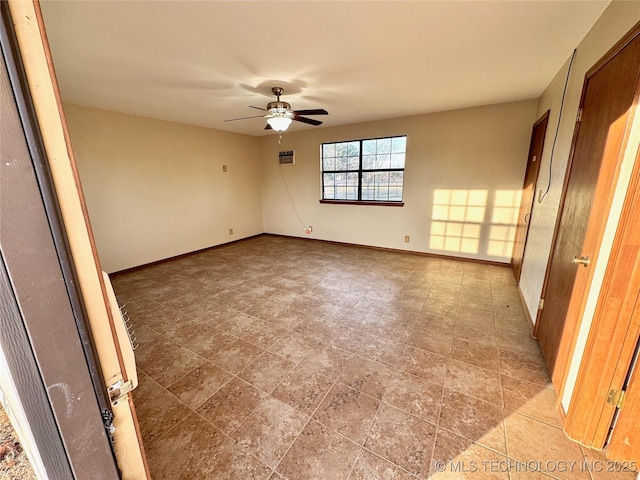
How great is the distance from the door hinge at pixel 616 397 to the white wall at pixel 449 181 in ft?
9.68

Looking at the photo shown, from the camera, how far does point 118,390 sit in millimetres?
585

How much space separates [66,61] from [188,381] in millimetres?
2654

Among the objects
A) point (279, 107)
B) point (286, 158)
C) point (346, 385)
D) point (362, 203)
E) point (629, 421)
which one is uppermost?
point (279, 107)

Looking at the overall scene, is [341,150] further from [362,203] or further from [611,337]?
[611,337]

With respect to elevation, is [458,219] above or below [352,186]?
below

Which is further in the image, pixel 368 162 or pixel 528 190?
pixel 368 162

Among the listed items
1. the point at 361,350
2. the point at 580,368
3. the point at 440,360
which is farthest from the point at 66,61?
the point at 580,368

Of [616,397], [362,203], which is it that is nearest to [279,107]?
[362,203]

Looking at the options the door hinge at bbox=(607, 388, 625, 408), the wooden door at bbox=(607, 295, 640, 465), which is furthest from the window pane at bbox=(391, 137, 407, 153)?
the door hinge at bbox=(607, 388, 625, 408)

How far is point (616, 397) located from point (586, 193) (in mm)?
1079

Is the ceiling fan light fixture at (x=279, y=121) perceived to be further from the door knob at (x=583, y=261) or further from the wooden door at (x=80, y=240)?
the door knob at (x=583, y=261)

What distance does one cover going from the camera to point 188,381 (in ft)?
6.00

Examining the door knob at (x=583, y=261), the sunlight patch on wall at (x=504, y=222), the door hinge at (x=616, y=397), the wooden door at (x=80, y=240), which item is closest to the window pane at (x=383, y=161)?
the sunlight patch on wall at (x=504, y=222)

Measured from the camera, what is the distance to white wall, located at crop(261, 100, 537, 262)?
3643 mm
